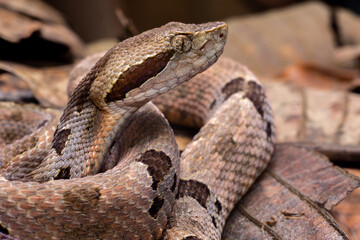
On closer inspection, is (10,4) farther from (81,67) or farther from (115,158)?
(115,158)

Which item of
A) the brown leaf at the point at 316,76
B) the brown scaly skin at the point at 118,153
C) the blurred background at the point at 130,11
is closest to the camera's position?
the brown scaly skin at the point at 118,153

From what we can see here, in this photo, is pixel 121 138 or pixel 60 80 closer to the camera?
pixel 121 138

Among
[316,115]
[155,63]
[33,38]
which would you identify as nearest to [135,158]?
[155,63]

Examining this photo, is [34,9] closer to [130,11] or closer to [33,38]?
[33,38]

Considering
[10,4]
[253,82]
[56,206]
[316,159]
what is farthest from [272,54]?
[56,206]

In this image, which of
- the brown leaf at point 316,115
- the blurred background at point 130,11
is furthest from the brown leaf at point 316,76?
the blurred background at point 130,11

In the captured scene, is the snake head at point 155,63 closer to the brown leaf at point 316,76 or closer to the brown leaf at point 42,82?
the brown leaf at point 42,82
